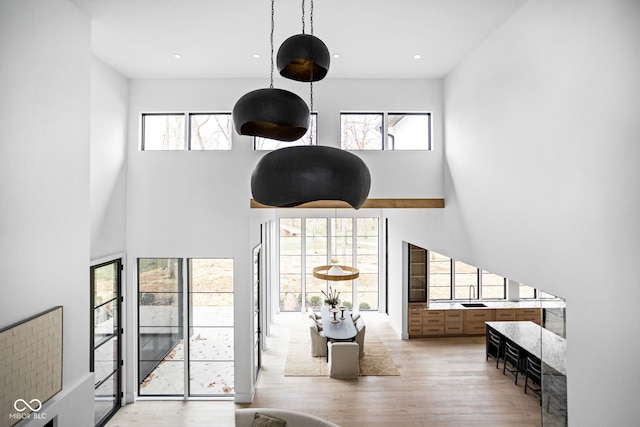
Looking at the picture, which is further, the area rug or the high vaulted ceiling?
the area rug

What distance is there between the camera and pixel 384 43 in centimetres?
436

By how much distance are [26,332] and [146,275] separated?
2.76 m

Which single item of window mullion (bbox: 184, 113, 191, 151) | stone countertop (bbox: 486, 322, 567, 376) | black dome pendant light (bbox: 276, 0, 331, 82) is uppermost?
window mullion (bbox: 184, 113, 191, 151)

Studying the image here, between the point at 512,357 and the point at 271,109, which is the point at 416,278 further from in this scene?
the point at 271,109

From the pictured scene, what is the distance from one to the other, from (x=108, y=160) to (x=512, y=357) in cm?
756

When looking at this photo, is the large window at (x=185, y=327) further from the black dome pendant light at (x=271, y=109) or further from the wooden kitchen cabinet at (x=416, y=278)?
the wooden kitchen cabinet at (x=416, y=278)

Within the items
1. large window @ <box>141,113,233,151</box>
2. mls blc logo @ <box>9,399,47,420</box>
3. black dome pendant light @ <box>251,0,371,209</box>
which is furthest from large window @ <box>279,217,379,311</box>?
black dome pendant light @ <box>251,0,371,209</box>

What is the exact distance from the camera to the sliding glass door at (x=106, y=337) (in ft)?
15.8

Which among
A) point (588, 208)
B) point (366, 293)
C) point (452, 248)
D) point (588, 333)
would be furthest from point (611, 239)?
point (366, 293)

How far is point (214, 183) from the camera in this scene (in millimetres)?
5406

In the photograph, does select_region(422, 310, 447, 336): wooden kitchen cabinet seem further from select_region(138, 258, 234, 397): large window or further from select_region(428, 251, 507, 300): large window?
select_region(138, 258, 234, 397): large window

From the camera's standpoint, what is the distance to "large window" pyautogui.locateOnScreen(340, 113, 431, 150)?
217 inches

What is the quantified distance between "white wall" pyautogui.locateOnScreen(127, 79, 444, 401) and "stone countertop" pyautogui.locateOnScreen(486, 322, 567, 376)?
256 centimetres

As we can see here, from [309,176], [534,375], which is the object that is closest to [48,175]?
[309,176]
